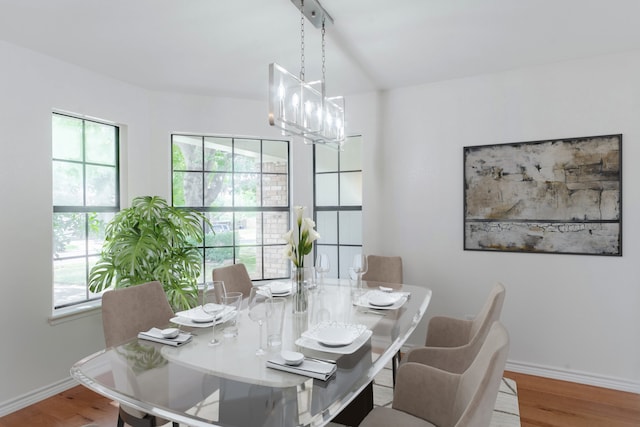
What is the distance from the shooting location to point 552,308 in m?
3.22

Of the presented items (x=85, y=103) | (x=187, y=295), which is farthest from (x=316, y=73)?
(x=187, y=295)

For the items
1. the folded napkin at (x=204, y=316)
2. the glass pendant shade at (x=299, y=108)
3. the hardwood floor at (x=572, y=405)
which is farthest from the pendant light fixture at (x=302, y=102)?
the hardwood floor at (x=572, y=405)

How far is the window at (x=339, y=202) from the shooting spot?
4090 mm

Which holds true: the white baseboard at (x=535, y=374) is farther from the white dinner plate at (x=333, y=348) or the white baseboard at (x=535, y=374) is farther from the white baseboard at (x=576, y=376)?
the white dinner plate at (x=333, y=348)

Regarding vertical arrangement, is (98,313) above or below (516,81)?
below

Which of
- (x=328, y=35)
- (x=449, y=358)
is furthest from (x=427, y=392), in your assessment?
(x=328, y=35)

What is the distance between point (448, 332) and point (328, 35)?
2.17m

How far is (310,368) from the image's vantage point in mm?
1412

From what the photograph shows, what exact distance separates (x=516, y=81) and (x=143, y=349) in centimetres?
348

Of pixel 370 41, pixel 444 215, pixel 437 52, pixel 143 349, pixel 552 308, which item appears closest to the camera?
pixel 143 349

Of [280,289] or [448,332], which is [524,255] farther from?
[280,289]

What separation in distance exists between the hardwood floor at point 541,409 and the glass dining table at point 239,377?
4.26ft

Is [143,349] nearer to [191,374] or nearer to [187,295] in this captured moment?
[191,374]

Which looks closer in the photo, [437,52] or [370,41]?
[370,41]
